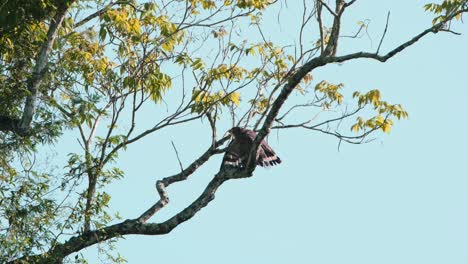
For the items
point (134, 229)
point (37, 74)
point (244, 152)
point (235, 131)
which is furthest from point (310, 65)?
point (37, 74)

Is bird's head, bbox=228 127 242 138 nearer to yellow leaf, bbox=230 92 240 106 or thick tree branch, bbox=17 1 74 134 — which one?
yellow leaf, bbox=230 92 240 106

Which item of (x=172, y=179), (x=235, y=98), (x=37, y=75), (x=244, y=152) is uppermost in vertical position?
(x=37, y=75)

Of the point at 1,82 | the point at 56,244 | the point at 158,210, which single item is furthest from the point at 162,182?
the point at 1,82

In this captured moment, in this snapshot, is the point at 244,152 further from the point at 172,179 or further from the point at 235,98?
the point at 235,98

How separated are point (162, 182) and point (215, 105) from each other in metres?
Answer: 1.39

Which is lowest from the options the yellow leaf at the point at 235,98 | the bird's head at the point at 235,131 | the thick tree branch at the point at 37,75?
the bird's head at the point at 235,131

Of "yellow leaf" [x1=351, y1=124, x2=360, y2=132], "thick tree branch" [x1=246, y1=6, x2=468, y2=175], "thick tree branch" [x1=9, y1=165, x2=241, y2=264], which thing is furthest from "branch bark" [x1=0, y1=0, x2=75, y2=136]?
"yellow leaf" [x1=351, y1=124, x2=360, y2=132]

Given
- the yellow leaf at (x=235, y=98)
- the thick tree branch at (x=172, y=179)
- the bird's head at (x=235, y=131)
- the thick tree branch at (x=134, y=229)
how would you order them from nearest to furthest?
1. the thick tree branch at (x=134, y=229)
2. the thick tree branch at (x=172, y=179)
3. the bird's head at (x=235, y=131)
4. the yellow leaf at (x=235, y=98)

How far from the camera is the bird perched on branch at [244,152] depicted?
836 cm

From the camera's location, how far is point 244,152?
28.0 feet

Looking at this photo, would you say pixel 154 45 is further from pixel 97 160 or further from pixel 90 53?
pixel 97 160

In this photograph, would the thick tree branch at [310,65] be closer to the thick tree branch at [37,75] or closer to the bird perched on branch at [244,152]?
the bird perched on branch at [244,152]

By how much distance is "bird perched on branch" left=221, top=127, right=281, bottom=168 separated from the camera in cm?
836

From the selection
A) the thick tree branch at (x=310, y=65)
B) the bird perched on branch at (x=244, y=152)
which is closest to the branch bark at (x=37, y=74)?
the bird perched on branch at (x=244, y=152)
